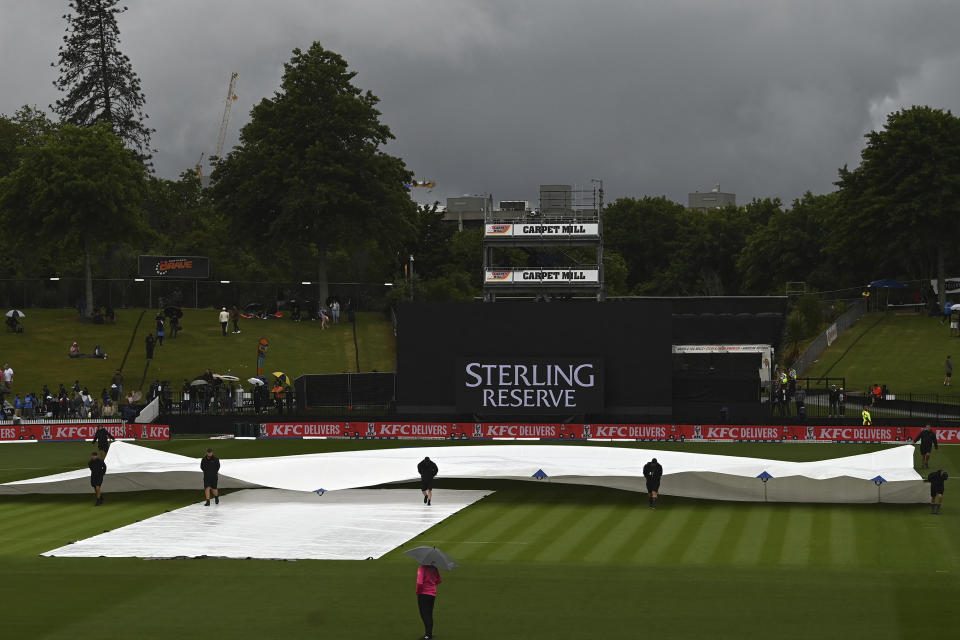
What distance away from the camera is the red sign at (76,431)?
176 feet

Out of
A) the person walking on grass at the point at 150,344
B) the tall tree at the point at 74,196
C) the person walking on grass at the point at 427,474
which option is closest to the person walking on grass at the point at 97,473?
the person walking on grass at the point at 427,474

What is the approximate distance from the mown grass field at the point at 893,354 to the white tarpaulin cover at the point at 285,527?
42135mm

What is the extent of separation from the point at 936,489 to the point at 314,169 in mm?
63066

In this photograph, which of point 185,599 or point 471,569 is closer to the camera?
point 185,599

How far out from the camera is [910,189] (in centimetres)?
8775

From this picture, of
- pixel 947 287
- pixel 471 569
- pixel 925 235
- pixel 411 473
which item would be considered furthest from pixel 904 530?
pixel 947 287

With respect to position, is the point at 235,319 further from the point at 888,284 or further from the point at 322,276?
the point at 888,284

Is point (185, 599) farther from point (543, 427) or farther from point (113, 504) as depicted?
point (543, 427)

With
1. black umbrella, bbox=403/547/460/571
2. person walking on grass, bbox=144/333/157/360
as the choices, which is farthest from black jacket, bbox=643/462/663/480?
person walking on grass, bbox=144/333/157/360

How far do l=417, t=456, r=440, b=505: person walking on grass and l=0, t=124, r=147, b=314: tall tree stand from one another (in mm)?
54801

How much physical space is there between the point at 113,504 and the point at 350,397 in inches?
1079

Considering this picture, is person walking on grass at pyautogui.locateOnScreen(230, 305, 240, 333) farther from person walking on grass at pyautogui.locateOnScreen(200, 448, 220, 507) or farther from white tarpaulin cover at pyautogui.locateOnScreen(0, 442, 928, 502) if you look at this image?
person walking on grass at pyautogui.locateOnScreen(200, 448, 220, 507)

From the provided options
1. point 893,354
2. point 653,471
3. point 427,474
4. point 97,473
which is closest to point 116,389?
point 97,473

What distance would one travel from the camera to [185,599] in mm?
21797
